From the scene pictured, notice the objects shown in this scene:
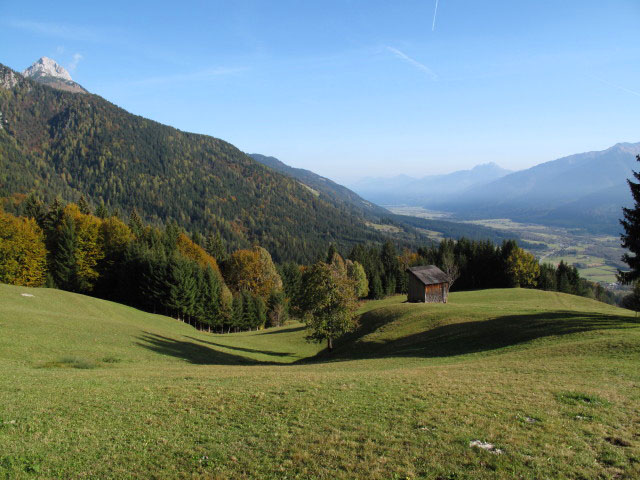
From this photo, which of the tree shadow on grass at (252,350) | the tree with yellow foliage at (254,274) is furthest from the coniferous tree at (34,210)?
the tree shadow on grass at (252,350)

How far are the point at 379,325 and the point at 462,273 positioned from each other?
6984cm

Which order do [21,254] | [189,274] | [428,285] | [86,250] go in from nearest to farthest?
[21,254]
[428,285]
[189,274]
[86,250]

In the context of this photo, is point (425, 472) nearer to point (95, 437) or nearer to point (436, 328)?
point (95, 437)

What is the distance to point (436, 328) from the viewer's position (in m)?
41.2

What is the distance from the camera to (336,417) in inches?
528

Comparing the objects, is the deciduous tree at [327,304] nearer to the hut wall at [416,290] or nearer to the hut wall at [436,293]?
the hut wall at [416,290]

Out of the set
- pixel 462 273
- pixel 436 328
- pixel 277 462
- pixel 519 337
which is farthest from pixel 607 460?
pixel 462 273

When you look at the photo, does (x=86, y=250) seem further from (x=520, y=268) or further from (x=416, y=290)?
(x=520, y=268)

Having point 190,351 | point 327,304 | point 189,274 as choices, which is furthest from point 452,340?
point 189,274

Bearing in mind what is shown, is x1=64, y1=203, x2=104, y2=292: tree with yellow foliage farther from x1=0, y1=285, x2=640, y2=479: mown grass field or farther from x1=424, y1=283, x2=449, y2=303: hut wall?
x1=424, y1=283, x2=449, y2=303: hut wall

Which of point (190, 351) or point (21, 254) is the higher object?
point (21, 254)

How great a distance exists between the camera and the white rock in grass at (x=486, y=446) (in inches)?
405

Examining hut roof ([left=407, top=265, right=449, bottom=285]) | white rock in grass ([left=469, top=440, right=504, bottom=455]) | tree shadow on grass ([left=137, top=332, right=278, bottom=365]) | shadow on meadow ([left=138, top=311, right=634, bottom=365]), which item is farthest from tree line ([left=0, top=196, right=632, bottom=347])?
white rock in grass ([left=469, top=440, right=504, bottom=455])

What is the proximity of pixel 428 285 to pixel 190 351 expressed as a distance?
144 ft
